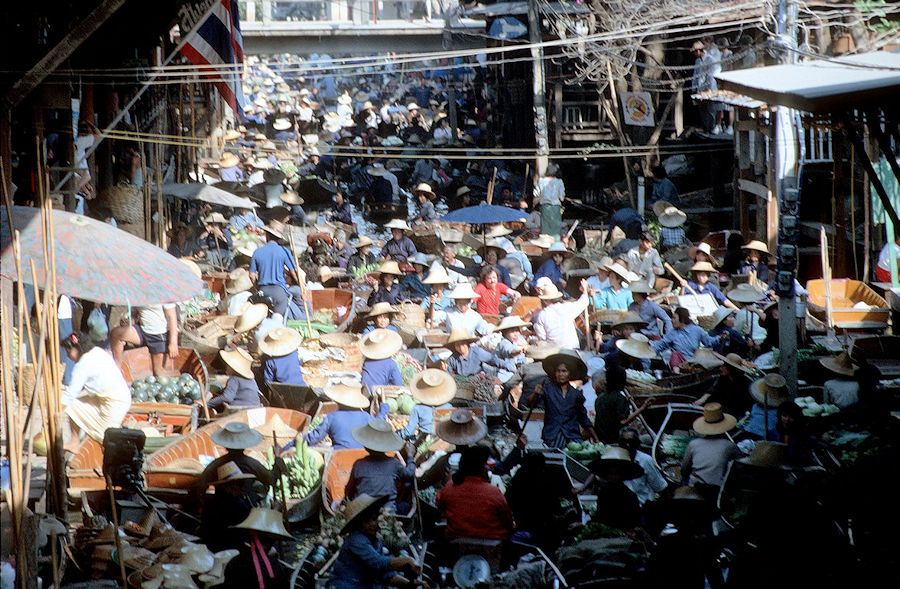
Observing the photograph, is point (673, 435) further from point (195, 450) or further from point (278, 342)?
point (195, 450)

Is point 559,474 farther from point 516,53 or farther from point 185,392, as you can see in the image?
point 516,53

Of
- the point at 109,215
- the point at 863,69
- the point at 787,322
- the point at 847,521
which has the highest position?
the point at 863,69

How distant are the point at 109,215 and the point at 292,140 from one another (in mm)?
17348

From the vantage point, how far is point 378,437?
9.28 m

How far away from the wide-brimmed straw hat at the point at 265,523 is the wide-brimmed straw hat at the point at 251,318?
272 inches

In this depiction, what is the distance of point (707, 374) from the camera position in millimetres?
12656

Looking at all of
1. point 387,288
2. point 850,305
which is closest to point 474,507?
point 387,288

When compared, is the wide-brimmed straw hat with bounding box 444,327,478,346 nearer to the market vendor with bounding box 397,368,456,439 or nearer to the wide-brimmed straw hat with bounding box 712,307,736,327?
the market vendor with bounding box 397,368,456,439

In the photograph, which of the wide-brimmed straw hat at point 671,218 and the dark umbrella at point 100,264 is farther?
the wide-brimmed straw hat at point 671,218

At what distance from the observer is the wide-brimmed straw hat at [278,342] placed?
12594 millimetres

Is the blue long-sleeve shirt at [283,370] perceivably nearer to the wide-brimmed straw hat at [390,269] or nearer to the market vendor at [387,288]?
→ the market vendor at [387,288]

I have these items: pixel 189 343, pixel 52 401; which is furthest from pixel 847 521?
pixel 189 343

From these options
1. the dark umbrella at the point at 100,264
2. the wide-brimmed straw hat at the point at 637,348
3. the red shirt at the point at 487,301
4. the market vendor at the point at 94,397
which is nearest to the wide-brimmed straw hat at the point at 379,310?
the red shirt at the point at 487,301

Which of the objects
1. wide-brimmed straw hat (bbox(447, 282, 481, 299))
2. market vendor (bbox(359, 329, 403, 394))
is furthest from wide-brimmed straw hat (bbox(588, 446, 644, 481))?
wide-brimmed straw hat (bbox(447, 282, 481, 299))
